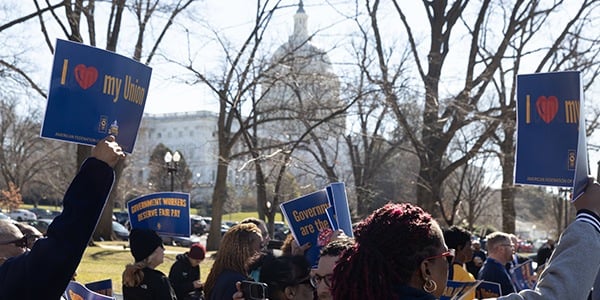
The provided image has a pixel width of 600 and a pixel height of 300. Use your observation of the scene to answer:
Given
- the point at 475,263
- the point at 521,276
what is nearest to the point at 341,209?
the point at 521,276

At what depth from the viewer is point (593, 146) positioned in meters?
22.5

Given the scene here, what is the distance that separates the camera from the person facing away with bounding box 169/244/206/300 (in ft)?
26.9

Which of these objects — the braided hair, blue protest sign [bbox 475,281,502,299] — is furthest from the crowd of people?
blue protest sign [bbox 475,281,502,299]

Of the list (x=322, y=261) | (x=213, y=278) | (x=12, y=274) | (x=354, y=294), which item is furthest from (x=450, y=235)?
(x=12, y=274)

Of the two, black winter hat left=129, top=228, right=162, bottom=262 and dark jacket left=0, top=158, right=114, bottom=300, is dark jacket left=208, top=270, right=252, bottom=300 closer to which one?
black winter hat left=129, top=228, right=162, bottom=262

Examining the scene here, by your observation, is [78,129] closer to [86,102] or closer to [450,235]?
[86,102]

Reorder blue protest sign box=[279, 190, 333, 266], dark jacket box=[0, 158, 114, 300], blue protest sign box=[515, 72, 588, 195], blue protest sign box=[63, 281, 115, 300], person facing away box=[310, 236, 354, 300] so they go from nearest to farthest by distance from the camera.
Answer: dark jacket box=[0, 158, 114, 300] < person facing away box=[310, 236, 354, 300] < blue protest sign box=[515, 72, 588, 195] < blue protest sign box=[63, 281, 115, 300] < blue protest sign box=[279, 190, 333, 266]

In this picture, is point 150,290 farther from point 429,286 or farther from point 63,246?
point 429,286

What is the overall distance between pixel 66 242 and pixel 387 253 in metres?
1.17

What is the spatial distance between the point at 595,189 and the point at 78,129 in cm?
281

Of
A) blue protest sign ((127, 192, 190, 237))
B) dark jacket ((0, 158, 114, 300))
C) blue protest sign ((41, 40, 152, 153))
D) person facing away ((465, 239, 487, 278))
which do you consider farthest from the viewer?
person facing away ((465, 239, 487, 278))

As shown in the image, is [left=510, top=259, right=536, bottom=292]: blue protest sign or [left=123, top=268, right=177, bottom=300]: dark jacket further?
[left=510, top=259, right=536, bottom=292]: blue protest sign

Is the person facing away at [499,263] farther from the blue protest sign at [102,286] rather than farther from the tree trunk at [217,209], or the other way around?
the tree trunk at [217,209]

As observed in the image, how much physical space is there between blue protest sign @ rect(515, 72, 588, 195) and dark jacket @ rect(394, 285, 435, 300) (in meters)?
2.11
